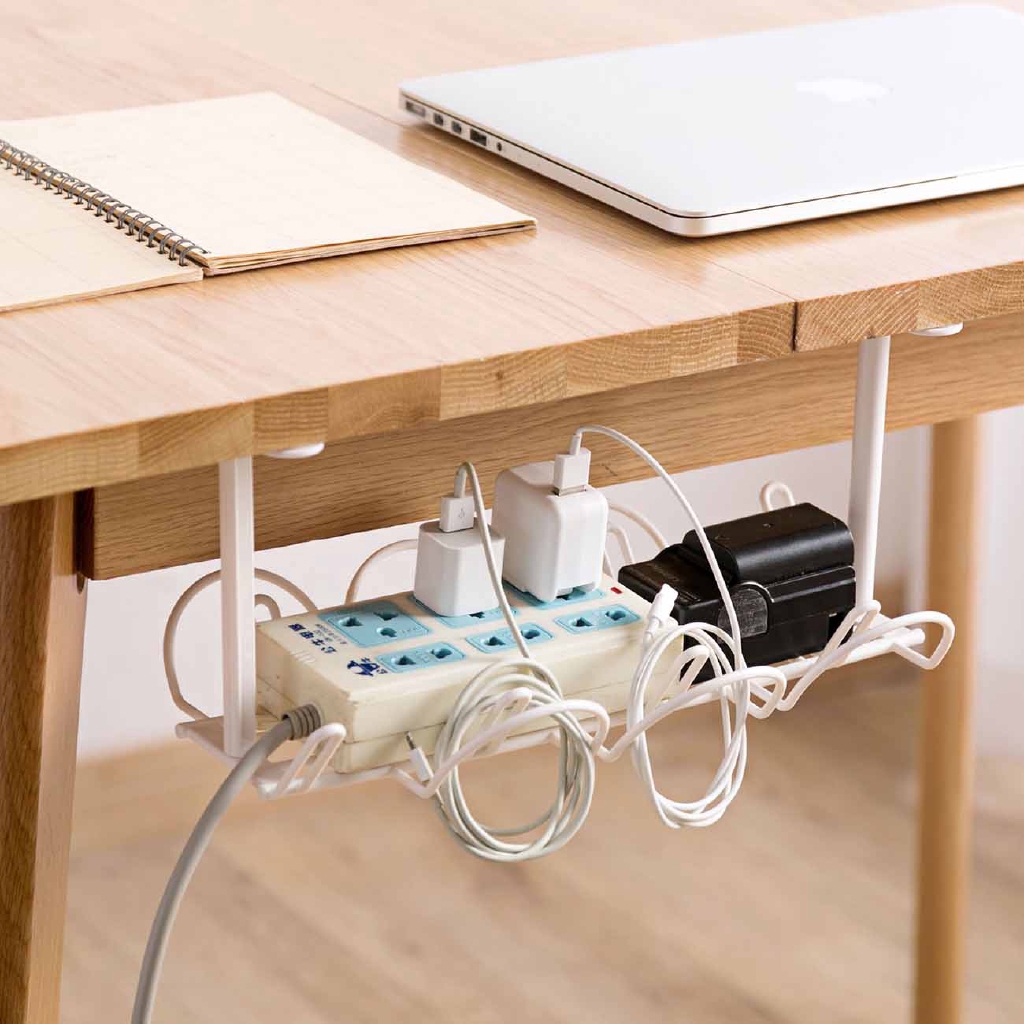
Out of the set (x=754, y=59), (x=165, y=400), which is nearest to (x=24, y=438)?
(x=165, y=400)

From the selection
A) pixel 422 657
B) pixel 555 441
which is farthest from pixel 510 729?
pixel 555 441

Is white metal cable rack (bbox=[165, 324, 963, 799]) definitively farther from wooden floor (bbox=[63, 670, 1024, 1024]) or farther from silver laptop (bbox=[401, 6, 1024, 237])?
wooden floor (bbox=[63, 670, 1024, 1024])

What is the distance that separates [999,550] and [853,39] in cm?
116

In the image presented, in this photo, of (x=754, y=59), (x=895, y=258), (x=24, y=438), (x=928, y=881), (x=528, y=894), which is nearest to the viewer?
(x=24, y=438)

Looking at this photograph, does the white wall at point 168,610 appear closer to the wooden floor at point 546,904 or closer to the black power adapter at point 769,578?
the wooden floor at point 546,904

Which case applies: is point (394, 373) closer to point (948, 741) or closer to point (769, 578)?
point (769, 578)

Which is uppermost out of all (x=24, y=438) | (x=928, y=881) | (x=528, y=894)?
(x=24, y=438)

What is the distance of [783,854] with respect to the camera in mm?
1889

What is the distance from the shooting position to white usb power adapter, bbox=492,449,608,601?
0.77 meters

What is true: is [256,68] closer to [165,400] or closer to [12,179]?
[12,179]

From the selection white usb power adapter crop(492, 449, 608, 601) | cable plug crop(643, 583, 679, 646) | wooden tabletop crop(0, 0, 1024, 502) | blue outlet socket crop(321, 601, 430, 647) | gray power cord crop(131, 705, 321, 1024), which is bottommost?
gray power cord crop(131, 705, 321, 1024)

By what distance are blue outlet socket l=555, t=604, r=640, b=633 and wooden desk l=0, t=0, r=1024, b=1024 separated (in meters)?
0.08

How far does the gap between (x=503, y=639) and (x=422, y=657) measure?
4 centimetres

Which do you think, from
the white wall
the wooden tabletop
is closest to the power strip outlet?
the wooden tabletop
